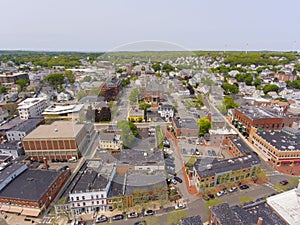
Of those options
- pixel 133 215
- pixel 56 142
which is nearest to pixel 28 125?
pixel 56 142

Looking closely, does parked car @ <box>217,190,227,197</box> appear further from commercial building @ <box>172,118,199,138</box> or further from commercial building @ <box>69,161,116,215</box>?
commercial building @ <box>69,161,116,215</box>

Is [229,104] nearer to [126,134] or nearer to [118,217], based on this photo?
[126,134]

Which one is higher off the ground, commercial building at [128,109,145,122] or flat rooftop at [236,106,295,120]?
flat rooftop at [236,106,295,120]

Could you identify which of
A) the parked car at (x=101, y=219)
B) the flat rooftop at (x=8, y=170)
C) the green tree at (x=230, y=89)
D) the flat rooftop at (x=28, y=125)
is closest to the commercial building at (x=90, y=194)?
the parked car at (x=101, y=219)

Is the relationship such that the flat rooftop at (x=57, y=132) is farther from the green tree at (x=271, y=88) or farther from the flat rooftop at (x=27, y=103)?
the green tree at (x=271, y=88)

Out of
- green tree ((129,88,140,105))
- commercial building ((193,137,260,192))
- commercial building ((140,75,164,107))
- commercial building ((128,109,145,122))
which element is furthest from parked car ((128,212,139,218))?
commercial building ((128,109,145,122))

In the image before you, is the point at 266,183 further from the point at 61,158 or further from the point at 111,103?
the point at 61,158

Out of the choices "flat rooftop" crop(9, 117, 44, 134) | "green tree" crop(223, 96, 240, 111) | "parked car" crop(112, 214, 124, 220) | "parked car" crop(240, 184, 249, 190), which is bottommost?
"parked car" crop(112, 214, 124, 220)
